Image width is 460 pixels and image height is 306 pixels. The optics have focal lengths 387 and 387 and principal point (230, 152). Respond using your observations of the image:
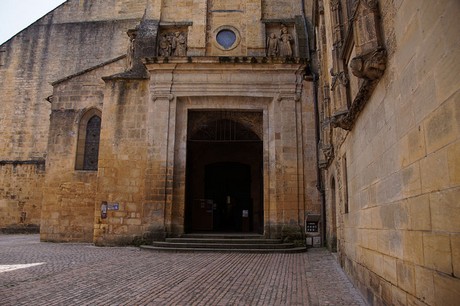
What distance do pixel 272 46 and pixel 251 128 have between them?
3479mm

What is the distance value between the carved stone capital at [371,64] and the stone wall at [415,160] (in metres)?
0.09

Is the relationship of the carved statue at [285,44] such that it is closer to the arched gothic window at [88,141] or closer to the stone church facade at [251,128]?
the stone church facade at [251,128]

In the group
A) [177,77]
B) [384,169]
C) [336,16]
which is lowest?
[384,169]

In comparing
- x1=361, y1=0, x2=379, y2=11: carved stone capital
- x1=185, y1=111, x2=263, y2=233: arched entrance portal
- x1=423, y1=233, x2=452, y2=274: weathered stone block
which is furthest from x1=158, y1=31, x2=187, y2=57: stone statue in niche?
x1=423, y1=233, x2=452, y2=274: weathered stone block

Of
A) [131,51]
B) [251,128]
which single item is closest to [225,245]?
[251,128]

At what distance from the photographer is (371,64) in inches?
159

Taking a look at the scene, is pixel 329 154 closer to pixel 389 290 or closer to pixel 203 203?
pixel 389 290

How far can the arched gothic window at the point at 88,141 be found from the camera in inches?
679

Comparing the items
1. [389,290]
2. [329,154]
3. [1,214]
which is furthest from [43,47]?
[389,290]

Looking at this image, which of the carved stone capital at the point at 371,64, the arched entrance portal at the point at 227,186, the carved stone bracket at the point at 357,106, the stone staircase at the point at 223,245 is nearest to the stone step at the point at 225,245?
the stone staircase at the point at 223,245

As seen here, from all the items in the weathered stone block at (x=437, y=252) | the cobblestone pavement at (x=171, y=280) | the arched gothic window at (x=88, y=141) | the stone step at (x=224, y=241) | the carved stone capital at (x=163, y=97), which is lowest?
the cobblestone pavement at (x=171, y=280)

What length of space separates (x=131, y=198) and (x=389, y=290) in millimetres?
11864

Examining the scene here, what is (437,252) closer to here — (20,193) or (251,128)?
(251,128)

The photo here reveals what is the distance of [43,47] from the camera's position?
25.1m
